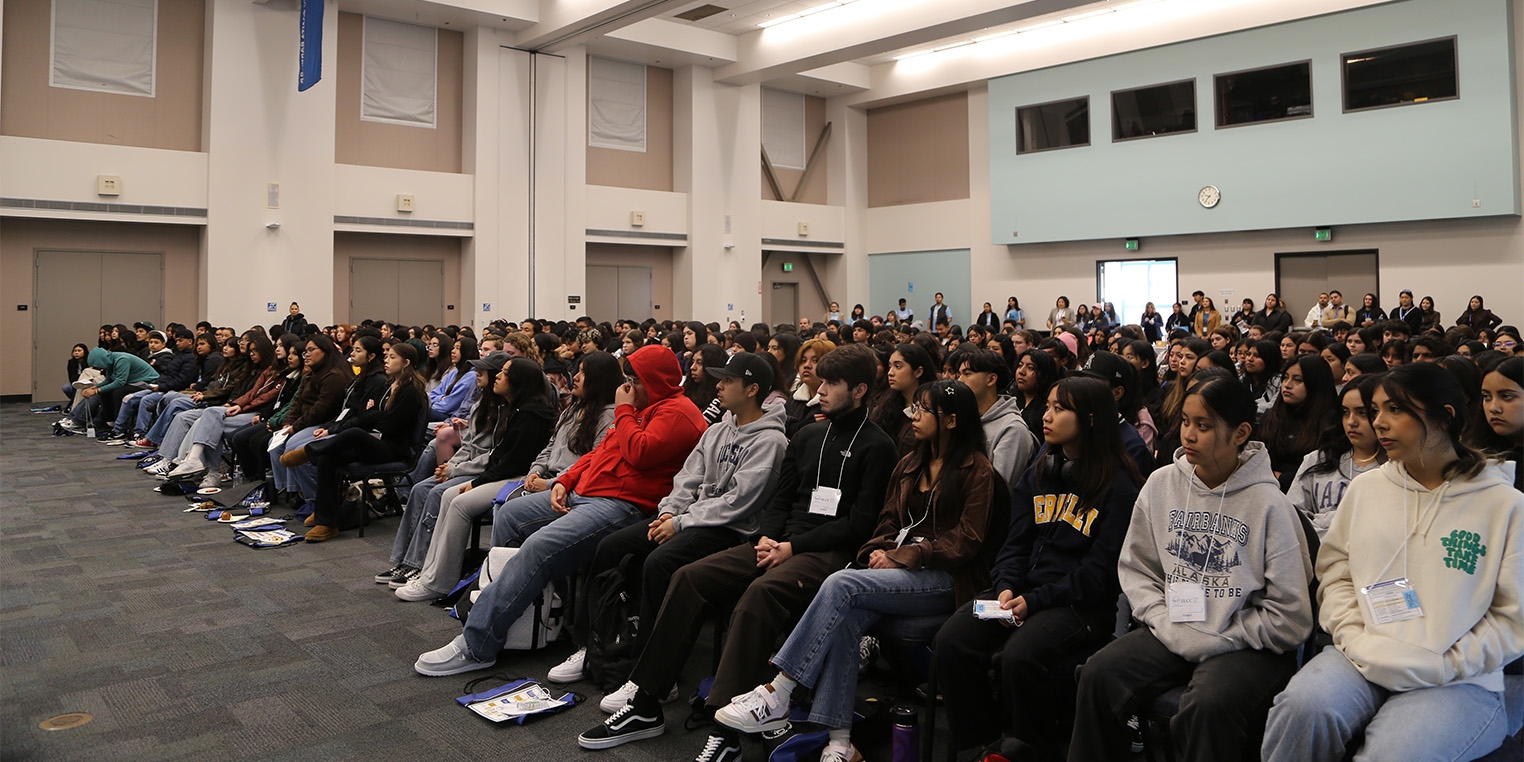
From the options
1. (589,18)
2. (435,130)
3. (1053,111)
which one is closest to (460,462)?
(589,18)

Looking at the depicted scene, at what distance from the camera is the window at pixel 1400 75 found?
42.4 ft

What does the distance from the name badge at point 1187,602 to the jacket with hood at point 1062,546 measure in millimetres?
254

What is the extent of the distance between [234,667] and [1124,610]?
3267 millimetres

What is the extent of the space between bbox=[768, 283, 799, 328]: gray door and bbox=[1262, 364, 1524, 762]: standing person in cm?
1756

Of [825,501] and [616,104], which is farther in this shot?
[616,104]

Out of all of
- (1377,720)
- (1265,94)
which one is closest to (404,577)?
(1377,720)

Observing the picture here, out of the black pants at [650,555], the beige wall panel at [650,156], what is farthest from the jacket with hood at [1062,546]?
the beige wall panel at [650,156]

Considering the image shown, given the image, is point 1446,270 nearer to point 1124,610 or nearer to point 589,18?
point 589,18

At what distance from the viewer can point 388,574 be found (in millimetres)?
5090

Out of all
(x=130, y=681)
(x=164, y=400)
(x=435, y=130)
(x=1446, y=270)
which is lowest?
(x=130, y=681)

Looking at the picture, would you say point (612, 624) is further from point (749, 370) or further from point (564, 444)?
point (564, 444)

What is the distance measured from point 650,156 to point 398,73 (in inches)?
179

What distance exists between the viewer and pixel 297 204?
1398cm

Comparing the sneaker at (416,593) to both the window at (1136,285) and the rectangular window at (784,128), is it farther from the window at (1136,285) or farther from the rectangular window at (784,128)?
the rectangular window at (784,128)
